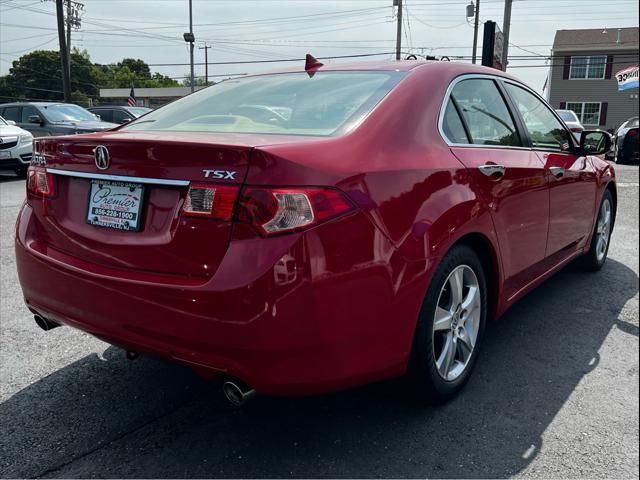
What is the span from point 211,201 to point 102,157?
0.58 m

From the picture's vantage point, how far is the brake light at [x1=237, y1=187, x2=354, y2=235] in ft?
6.46

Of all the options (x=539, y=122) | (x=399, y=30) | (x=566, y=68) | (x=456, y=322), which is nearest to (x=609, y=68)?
(x=566, y=68)

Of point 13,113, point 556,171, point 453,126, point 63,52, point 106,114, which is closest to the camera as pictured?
point 453,126

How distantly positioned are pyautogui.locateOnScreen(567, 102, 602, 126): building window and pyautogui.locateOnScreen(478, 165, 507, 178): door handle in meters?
38.3

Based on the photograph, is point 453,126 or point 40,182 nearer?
point 40,182

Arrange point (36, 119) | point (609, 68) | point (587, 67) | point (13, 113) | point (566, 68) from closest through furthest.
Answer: point (36, 119) < point (13, 113) < point (609, 68) < point (587, 67) < point (566, 68)

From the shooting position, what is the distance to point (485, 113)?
3178 mm

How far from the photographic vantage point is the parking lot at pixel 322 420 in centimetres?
230

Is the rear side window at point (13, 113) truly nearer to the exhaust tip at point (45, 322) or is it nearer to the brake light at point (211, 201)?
the exhaust tip at point (45, 322)

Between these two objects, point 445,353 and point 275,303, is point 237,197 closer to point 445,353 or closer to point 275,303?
point 275,303

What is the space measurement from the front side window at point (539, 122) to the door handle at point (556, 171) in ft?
0.54

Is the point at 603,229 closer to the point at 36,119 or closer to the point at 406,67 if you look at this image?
the point at 406,67

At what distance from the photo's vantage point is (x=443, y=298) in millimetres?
2717

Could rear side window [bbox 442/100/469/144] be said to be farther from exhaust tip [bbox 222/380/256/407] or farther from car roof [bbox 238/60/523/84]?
exhaust tip [bbox 222/380/256/407]
